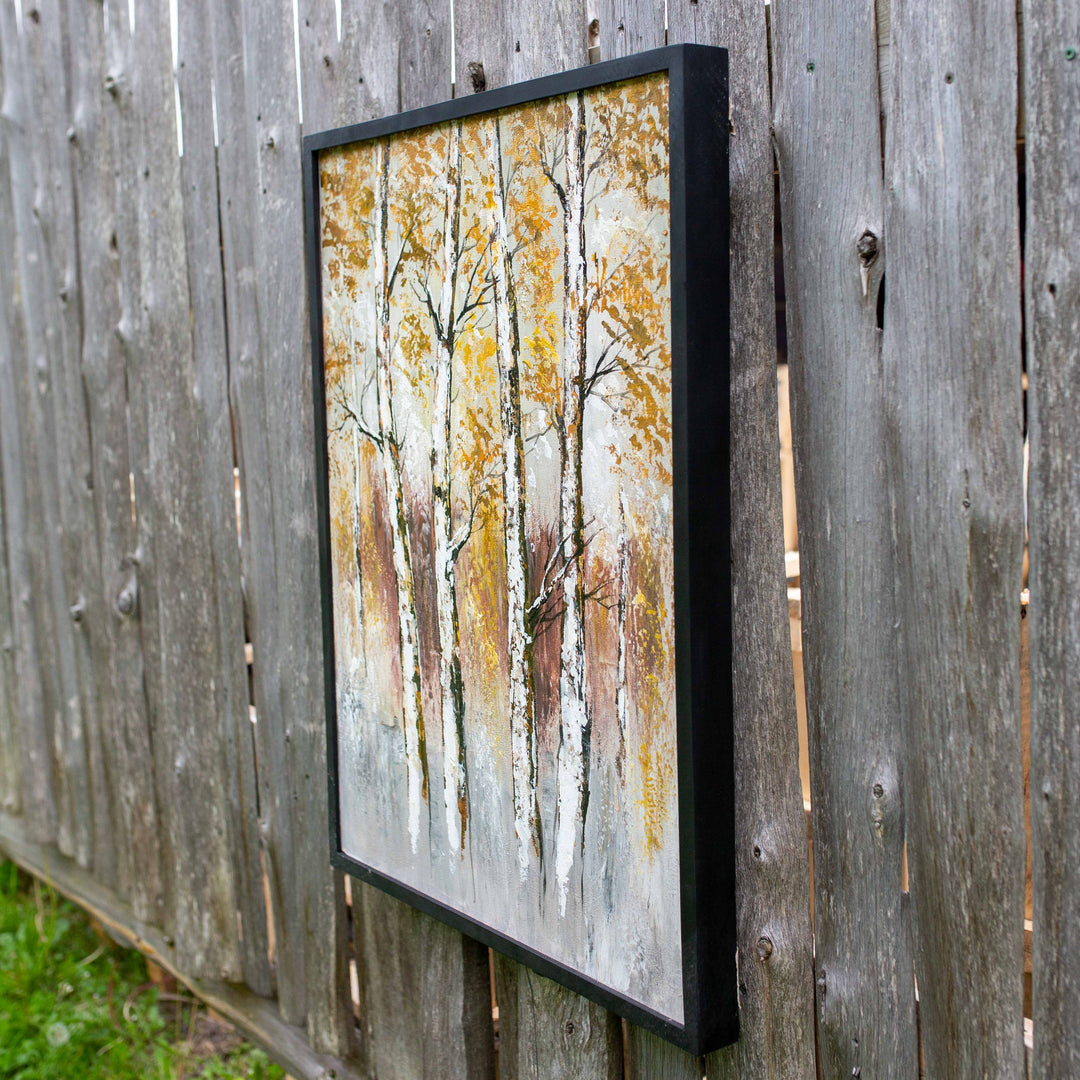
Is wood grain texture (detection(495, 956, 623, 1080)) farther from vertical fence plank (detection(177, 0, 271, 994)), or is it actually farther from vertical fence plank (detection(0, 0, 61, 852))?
vertical fence plank (detection(0, 0, 61, 852))

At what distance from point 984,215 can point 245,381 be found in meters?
1.46

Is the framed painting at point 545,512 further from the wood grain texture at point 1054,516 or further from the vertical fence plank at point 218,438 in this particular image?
the vertical fence plank at point 218,438

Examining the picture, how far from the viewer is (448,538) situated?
1.59 m

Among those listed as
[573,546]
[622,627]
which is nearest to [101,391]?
[573,546]

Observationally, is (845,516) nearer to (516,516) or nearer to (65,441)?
(516,516)

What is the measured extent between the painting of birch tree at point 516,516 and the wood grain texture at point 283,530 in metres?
0.22

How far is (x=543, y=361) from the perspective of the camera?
140cm

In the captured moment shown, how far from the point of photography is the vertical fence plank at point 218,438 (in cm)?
218

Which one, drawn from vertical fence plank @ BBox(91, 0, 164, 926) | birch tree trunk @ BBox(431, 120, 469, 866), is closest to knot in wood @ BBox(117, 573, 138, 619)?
vertical fence plank @ BBox(91, 0, 164, 926)

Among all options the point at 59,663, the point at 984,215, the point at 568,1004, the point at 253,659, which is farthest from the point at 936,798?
the point at 59,663

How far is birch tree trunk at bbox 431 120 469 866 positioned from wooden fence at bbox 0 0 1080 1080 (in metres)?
0.23

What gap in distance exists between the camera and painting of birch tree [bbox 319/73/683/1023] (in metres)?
1.29

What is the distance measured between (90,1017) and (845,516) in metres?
2.48

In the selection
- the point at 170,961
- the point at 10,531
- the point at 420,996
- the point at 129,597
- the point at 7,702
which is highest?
the point at 10,531
